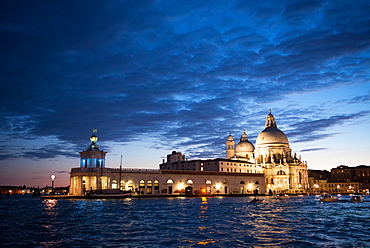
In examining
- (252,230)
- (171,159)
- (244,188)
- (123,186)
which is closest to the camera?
(252,230)

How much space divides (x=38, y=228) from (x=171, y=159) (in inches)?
4319

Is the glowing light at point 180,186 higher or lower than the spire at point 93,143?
lower

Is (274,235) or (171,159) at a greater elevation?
(171,159)

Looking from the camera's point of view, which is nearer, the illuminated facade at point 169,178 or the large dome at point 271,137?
the illuminated facade at point 169,178

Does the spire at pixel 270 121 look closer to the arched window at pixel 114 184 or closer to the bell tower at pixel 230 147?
the bell tower at pixel 230 147

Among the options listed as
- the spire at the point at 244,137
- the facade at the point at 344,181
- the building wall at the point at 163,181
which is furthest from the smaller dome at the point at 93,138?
the facade at the point at 344,181

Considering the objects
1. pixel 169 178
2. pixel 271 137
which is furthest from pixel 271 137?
pixel 169 178

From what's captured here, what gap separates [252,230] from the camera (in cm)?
2516

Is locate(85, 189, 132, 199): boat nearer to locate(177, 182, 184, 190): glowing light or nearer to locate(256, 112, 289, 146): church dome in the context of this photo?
locate(177, 182, 184, 190): glowing light

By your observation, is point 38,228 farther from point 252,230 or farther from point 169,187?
point 169,187

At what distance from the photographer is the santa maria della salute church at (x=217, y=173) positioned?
281 ft

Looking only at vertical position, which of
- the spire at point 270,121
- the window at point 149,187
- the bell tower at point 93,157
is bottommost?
the window at point 149,187

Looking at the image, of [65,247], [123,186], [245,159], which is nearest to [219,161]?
[245,159]

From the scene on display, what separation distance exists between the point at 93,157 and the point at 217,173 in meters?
36.3
